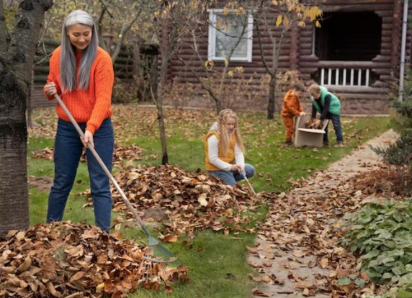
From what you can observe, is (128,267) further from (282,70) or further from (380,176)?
(282,70)

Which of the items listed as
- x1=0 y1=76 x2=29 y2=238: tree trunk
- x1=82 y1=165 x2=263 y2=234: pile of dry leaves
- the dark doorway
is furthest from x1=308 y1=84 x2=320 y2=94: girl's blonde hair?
the dark doorway

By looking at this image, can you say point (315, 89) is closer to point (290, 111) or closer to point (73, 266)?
point (290, 111)

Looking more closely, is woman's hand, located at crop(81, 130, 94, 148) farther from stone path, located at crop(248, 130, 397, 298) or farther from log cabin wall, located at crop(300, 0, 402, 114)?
log cabin wall, located at crop(300, 0, 402, 114)

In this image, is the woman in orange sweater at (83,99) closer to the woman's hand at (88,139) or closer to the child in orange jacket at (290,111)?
the woman's hand at (88,139)

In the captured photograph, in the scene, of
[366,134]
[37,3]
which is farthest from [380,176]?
[366,134]

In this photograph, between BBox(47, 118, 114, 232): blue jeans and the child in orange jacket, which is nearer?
BBox(47, 118, 114, 232): blue jeans

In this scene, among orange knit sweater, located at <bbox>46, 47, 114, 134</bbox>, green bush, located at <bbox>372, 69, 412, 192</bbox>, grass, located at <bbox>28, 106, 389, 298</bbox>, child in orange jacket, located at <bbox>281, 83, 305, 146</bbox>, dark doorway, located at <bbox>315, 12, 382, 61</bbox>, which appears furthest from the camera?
dark doorway, located at <bbox>315, 12, 382, 61</bbox>

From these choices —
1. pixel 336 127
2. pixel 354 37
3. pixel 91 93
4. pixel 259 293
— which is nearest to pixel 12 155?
pixel 91 93

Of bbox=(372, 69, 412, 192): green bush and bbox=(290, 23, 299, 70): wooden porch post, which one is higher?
bbox=(290, 23, 299, 70): wooden porch post

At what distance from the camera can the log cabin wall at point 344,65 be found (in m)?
17.9

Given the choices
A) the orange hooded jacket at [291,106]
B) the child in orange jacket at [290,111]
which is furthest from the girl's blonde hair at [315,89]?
the orange hooded jacket at [291,106]

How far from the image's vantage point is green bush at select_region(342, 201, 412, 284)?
4504 mm

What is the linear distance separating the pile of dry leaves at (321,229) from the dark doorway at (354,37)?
15.5m

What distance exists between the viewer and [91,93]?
4676 millimetres
